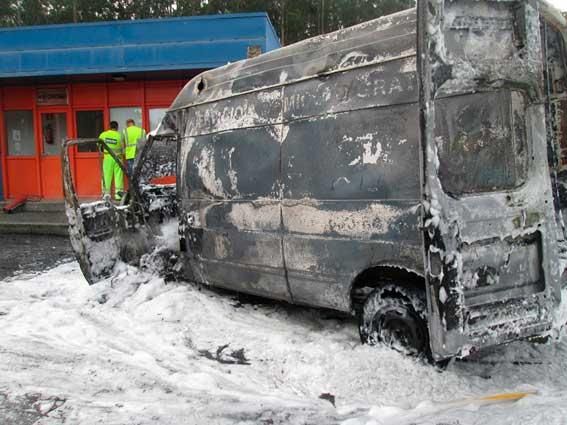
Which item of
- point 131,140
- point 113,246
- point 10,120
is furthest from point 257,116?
point 10,120

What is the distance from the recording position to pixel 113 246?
6.14m

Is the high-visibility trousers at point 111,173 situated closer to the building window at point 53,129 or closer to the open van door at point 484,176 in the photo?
the building window at point 53,129

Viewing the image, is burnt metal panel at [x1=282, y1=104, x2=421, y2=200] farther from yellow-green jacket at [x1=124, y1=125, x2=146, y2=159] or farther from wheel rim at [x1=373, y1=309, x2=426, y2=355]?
yellow-green jacket at [x1=124, y1=125, x2=146, y2=159]

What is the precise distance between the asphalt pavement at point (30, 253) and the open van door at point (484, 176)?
6221mm

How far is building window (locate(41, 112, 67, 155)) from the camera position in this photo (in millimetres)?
14039

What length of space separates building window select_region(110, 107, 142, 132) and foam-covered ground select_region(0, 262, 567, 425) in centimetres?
869

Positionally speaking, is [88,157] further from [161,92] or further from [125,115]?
[161,92]

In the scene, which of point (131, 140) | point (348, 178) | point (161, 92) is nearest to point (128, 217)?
point (348, 178)

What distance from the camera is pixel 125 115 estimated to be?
13.6 metres

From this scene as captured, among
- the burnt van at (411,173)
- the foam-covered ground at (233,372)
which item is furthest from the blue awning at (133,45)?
the foam-covered ground at (233,372)

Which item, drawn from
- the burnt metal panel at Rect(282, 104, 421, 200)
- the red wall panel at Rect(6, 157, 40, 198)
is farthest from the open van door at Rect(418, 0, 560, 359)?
the red wall panel at Rect(6, 157, 40, 198)

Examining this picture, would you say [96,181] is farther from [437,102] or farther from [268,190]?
[437,102]

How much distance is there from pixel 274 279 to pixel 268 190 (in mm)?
803

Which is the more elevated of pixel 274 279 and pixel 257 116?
pixel 257 116
